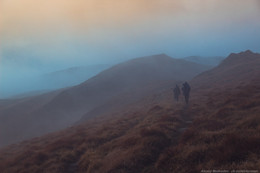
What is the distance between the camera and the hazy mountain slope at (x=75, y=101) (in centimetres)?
8262

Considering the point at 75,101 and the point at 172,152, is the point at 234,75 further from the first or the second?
the point at 75,101

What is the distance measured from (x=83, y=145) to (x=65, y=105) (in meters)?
93.9

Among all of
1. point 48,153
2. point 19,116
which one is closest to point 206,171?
point 48,153

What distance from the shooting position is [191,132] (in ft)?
30.9

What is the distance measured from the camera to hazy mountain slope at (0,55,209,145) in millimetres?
82619

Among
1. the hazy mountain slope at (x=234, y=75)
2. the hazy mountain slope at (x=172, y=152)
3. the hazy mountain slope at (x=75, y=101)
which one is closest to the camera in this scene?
the hazy mountain slope at (x=172, y=152)

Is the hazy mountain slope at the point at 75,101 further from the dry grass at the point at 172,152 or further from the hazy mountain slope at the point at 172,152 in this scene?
the dry grass at the point at 172,152

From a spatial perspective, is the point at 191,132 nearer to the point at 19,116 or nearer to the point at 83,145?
the point at 83,145

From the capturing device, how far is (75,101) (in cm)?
10600

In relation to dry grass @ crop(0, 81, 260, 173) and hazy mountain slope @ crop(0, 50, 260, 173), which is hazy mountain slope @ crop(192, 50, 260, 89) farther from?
hazy mountain slope @ crop(0, 50, 260, 173)

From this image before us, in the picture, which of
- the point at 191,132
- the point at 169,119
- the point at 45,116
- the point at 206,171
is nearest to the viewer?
the point at 206,171

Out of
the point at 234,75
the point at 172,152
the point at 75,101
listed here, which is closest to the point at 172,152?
the point at 172,152

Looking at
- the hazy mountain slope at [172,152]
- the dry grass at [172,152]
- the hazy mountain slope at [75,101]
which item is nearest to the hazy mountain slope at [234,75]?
the dry grass at [172,152]

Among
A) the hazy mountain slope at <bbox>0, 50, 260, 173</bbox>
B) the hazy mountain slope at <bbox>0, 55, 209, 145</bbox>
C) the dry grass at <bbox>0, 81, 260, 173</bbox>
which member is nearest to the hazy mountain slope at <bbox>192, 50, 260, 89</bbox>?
the dry grass at <bbox>0, 81, 260, 173</bbox>
